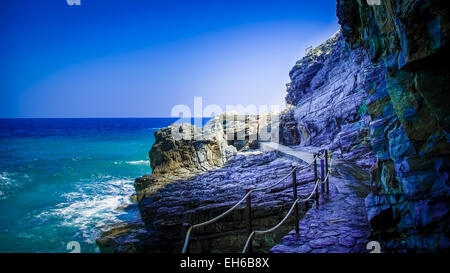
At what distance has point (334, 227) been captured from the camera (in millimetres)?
4391

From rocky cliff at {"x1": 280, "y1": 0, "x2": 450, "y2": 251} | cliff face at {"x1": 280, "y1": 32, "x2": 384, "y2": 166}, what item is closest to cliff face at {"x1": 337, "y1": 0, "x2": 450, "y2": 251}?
rocky cliff at {"x1": 280, "y1": 0, "x2": 450, "y2": 251}

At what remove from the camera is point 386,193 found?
4070mm

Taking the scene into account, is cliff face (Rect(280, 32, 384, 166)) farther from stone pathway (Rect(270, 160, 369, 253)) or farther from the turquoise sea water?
the turquoise sea water

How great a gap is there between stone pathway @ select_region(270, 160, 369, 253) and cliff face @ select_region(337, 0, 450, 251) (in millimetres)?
440

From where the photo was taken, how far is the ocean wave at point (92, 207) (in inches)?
456

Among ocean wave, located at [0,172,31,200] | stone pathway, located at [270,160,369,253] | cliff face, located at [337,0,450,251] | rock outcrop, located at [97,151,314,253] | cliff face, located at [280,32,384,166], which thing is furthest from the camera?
ocean wave, located at [0,172,31,200]

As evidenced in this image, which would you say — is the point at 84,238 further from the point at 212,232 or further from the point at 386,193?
the point at 386,193

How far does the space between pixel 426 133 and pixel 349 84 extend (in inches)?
535

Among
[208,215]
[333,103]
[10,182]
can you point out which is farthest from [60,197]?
[333,103]

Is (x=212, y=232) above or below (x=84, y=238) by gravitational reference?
above

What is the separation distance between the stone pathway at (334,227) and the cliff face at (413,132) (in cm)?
44

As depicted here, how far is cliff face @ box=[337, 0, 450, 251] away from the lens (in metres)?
2.70

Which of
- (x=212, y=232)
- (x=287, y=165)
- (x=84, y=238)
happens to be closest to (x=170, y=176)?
(x=84, y=238)

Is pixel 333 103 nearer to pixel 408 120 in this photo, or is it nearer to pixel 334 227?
pixel 334 227
